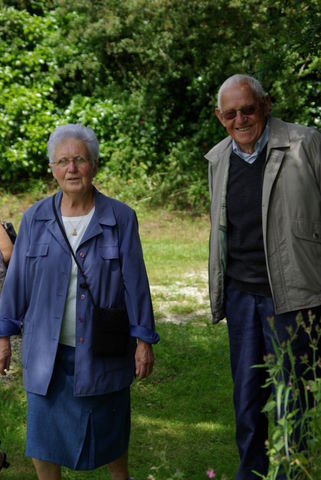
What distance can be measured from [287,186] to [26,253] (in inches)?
48.7

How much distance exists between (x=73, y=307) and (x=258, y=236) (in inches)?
35.6

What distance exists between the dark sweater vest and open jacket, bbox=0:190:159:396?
451mm

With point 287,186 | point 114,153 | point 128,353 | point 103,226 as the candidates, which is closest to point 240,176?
point 287,186

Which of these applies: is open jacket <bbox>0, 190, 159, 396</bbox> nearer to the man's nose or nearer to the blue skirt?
the blue skirt

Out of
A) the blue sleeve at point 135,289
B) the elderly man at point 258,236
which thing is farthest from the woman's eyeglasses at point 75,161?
the elderly man at point 258,236

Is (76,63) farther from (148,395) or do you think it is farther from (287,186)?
(287,186)

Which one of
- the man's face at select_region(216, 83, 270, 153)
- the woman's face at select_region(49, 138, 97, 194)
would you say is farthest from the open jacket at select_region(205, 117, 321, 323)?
the woman's face at select_region(49, 138, 97, 194)

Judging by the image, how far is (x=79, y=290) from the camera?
3604 mm

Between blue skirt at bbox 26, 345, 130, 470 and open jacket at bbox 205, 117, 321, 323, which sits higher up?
open jacket at bbox 205, 117, 321, 323

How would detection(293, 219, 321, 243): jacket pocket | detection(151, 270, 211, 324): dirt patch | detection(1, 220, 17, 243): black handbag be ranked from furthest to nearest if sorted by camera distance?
detection(151, 270, 211, 324): dirt patch → detection(1, 220, 17, 243): black handbag → detection(293, 219, 321, 243): jacket pocket

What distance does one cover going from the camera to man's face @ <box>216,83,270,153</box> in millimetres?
3633

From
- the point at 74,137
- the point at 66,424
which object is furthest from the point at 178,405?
the point at 74,137

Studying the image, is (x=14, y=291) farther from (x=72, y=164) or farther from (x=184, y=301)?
(x=184, y=301)

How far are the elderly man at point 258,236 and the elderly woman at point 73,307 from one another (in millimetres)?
435
